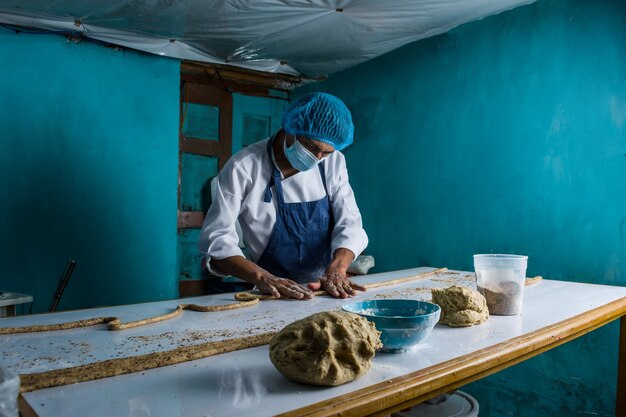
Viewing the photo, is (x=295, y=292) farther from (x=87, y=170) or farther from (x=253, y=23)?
(x=87, y=170)

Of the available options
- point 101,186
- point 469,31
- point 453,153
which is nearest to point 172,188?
point 101,186

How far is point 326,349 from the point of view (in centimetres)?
104

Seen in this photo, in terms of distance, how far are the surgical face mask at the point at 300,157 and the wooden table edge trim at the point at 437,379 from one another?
135 cm

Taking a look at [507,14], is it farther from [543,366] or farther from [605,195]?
[543,366]

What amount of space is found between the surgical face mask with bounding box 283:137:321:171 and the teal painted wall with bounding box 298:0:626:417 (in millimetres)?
1622

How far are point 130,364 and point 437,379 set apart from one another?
0.72 m

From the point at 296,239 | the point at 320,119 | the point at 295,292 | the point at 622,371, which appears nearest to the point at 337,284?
the point at 295,292

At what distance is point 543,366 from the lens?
10.2 feet

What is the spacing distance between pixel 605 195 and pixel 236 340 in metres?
2.51

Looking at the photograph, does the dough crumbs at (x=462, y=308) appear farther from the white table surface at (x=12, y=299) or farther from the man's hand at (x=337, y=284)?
the white table surface at (x=12, y=299)

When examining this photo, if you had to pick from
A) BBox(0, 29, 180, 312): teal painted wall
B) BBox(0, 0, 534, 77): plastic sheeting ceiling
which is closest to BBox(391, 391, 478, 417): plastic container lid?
BBox(0, 0, 534, 77): plastic sheeting ceiling

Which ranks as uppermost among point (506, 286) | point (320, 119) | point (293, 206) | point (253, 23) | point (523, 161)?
point (253, 23)

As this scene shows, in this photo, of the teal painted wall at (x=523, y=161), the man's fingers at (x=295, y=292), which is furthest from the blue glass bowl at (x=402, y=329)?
the teal painted wall at (x=523, y=161)

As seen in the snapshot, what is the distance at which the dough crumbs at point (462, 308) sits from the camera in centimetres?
152
